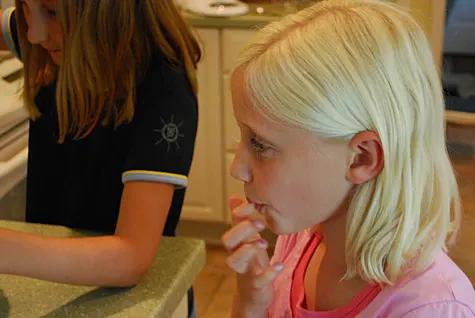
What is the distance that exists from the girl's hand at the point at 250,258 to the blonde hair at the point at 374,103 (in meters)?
0.11

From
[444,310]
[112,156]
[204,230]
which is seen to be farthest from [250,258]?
[204,230]

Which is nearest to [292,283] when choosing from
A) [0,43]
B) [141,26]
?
[141,26]

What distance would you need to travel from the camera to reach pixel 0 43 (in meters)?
1.33

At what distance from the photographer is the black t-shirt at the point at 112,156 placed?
37.0 inches

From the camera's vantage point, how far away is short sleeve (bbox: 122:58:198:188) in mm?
926

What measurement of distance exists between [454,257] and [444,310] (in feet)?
6.46

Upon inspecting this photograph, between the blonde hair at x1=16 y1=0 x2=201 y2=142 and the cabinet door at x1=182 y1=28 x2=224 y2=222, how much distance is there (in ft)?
4.04

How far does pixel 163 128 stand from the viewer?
955 millimetres

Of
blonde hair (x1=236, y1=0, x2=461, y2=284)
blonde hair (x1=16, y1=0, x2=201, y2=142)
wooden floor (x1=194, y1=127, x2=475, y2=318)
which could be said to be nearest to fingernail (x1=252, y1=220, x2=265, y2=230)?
blonde hair (x1=236, y1=0, x2=461, y2=284)

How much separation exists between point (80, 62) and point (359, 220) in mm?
510

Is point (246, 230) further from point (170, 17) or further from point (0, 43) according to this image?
point (0, 43)

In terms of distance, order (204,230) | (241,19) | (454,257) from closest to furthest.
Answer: (241,19) < (454,257) < (204,230)

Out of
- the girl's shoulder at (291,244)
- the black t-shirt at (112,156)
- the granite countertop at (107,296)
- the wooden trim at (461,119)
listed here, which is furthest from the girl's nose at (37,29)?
the wooden trim at (461,119)

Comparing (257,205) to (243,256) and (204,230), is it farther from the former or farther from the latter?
(204,230)
